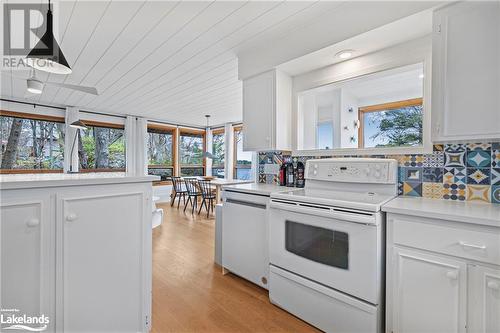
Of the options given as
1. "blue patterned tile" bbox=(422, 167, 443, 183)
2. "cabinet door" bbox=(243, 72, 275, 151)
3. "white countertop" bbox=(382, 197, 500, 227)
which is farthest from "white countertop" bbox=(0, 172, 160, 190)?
"blue patterned tile" bbox=(422, 167, 443, 183)

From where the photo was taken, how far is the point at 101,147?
575 centimetres

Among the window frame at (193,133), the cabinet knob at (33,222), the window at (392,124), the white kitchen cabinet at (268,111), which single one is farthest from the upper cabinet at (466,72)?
the window frame at (193,133)

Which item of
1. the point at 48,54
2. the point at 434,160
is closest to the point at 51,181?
the point at 48,54

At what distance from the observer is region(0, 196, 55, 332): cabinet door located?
95 cm

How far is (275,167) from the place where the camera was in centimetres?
264

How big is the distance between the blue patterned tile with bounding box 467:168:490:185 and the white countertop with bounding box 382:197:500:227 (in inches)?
5.5

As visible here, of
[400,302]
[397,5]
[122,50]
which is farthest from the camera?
[122,50]

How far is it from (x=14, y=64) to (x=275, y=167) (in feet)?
10.5

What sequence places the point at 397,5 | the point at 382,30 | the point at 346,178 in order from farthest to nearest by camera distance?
the point at 346,178, the point at 382,30, the point at 397,5

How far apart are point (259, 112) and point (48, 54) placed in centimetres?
171

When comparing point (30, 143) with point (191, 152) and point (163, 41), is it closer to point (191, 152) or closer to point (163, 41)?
point (191, 152)

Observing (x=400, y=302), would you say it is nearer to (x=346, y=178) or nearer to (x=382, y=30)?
(x=346, y=178)

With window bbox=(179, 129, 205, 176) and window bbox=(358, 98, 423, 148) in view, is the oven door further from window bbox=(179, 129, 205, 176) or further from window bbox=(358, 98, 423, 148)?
window bbox=(179, 129, 205, 176)

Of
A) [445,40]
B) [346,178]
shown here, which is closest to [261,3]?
[445,40]
